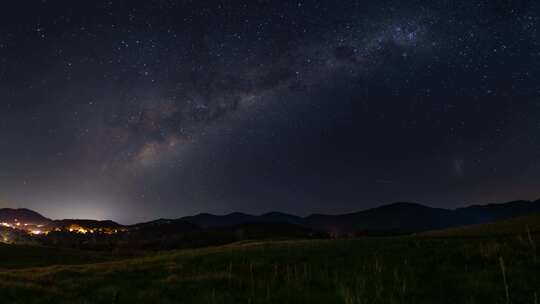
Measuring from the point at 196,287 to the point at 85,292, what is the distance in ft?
A: 11.3

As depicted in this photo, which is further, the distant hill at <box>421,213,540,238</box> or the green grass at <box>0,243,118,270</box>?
the green grass at <box>0,243,118,270</box>

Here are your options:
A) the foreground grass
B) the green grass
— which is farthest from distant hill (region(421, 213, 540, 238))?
the green grass

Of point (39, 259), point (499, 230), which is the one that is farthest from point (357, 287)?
point (39, 259)

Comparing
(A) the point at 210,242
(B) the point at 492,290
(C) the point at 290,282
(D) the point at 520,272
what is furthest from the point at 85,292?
(A) the point at 210,242

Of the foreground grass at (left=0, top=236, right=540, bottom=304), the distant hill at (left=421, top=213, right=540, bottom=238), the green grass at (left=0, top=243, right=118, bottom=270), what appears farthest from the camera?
the green grass at (left=0, top=243, right=118, bottom=270)

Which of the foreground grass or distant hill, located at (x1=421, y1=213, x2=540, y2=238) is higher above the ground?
distant hill, located at (x1=421, y1=213, x2=540, y2=238)

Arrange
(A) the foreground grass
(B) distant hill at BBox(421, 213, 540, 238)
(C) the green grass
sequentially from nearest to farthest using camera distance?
(A) the foreground grass → (B) distant hill at BBox(421, 213, 540, 238) → (C) the green grass

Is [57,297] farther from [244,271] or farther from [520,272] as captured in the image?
[520,272]

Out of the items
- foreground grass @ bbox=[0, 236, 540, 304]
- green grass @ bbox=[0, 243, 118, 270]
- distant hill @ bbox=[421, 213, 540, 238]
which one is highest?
distant hill @ bbox=[421, 213, 540, 238]

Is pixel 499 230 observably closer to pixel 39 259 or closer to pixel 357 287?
pixel 357 287

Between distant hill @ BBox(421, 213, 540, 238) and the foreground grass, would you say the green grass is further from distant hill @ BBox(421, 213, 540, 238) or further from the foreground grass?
distant hill @ BBox(421, 213, 540, 238)

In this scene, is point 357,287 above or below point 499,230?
below

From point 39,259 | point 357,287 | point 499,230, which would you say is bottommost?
point 39,259

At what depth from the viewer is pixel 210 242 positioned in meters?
138
